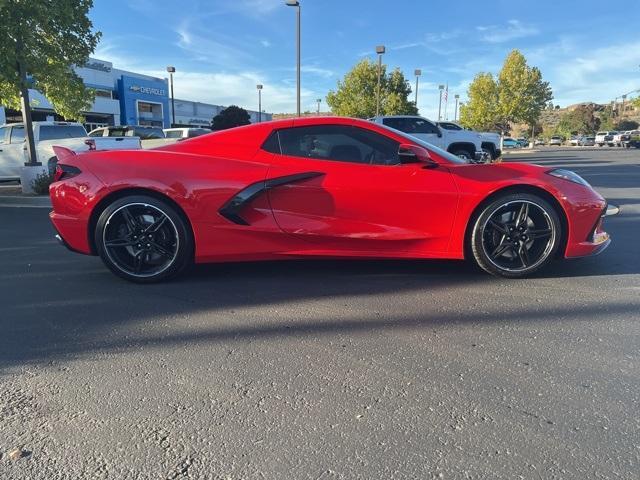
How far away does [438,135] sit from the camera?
51.8 feet

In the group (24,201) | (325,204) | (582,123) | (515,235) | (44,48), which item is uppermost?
(582,123)

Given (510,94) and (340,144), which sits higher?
(510,94)

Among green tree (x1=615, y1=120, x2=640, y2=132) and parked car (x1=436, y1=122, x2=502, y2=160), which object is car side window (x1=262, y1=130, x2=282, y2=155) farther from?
green tree (x1=615, y1=120, x2=640, y2=132)

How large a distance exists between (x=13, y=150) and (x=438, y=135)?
40.7ft

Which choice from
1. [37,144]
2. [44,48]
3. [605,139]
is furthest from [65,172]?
[605,139]

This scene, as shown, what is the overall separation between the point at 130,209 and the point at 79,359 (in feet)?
5.38

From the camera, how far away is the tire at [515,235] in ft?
13.4

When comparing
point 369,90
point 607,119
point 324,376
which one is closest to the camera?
point 324,376

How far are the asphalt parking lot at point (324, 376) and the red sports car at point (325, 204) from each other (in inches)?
13.3

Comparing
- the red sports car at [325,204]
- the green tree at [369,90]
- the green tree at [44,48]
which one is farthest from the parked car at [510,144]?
the red sports car at [325,204]

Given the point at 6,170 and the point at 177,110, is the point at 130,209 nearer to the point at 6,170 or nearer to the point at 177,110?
the point at 6,170

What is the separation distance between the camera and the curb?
32.8 ft

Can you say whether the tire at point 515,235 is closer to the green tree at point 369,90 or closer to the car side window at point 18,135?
the car side window at point 18,135

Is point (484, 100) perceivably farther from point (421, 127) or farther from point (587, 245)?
point (587, 245)
